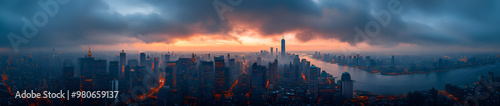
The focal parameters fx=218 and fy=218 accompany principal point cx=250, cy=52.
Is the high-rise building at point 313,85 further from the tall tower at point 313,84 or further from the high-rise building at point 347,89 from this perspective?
the high-rise building at point 347,89

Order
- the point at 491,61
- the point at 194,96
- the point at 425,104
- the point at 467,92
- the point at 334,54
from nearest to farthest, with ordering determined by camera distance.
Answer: the point at 425,104
the point at 467,92
the point at 194,96
the point at 491,61
the point at 334,54

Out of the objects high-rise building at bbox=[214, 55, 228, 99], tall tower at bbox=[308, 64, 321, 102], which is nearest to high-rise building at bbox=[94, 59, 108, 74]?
high-rise building at bbox=[214, 55, 228, 99]

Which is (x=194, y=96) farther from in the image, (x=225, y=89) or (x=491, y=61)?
(x=491, y=61)

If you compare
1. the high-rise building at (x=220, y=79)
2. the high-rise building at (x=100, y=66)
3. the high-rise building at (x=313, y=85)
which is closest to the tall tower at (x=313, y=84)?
the high-rise building at (x=313, y=85)

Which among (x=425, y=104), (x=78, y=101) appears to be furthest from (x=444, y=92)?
(x=78, y=101)

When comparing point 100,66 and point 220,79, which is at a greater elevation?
point 100,66

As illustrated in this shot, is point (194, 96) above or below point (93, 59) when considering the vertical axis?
below

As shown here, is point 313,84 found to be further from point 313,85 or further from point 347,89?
point 347,89

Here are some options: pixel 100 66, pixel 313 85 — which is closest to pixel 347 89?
pixel 313 85

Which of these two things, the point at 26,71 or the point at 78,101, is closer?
the point at 78,101

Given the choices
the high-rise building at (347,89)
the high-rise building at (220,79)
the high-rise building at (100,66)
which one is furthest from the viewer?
the high-rise building at (100,66)

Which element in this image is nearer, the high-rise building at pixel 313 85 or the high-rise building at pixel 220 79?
the high-rise building at pixel 313 85
